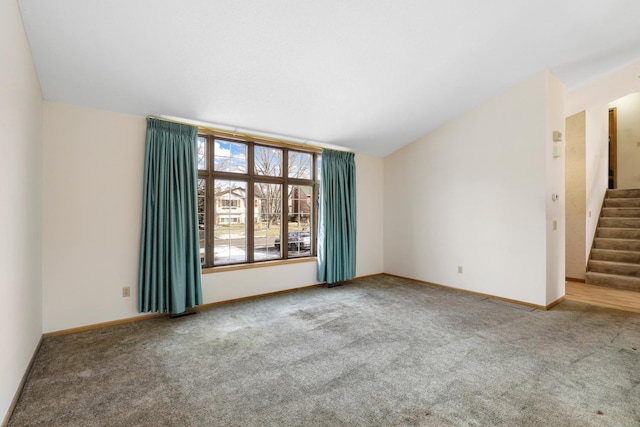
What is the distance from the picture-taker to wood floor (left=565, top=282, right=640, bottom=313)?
3895mm

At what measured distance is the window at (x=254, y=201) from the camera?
3982mm

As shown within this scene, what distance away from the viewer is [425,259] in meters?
5.15

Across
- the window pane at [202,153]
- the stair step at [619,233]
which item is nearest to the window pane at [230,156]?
the window pane at [202,153]

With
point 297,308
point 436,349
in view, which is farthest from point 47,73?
point 436,349

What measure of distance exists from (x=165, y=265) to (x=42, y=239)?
1105mm

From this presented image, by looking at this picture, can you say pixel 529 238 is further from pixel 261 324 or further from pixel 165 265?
pixel 165 265

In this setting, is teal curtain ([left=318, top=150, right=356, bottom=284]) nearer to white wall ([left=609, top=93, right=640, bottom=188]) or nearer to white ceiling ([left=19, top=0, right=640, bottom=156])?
white ceiling ([left=19, top=0, right=640, bottom=156])

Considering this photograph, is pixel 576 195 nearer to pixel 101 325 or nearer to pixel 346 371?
pixel 346 371

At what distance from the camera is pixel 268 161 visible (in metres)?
4.59

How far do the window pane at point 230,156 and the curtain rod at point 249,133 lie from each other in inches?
7.3

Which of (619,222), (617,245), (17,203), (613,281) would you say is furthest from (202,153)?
(619,222)

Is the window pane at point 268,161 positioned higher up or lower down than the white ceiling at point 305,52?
lower down

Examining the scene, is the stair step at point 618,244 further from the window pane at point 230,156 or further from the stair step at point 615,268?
the window pane at point 230,156

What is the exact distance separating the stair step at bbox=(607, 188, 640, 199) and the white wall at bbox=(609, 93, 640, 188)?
1029mm
